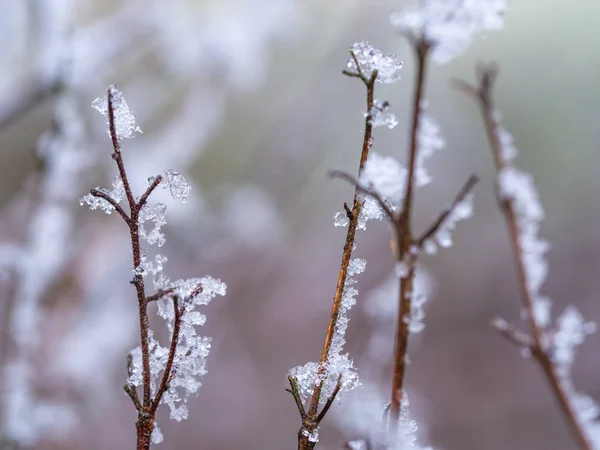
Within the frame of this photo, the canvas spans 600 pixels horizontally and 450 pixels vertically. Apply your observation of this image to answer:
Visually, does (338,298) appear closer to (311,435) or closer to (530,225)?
(311,435)

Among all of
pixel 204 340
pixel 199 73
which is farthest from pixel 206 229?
pixel 204 340

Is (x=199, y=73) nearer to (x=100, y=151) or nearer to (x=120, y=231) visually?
(x=100, y=151)

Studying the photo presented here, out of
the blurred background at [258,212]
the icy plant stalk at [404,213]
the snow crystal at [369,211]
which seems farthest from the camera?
the blurred background at [258,212]

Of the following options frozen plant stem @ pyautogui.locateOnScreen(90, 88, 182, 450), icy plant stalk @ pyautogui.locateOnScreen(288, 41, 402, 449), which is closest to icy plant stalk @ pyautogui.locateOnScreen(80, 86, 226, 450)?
frozen plant stem @ pyautogui.locateOnScreen(90, 88, 182, 450)

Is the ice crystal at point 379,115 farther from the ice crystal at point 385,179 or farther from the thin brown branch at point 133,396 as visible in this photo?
the thin brown branch at point 133,396

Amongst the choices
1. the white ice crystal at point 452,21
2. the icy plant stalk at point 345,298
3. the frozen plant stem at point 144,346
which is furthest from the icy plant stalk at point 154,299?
the white ice crystal at point 452,21

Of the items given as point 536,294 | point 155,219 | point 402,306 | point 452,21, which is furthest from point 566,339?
point 155,219
